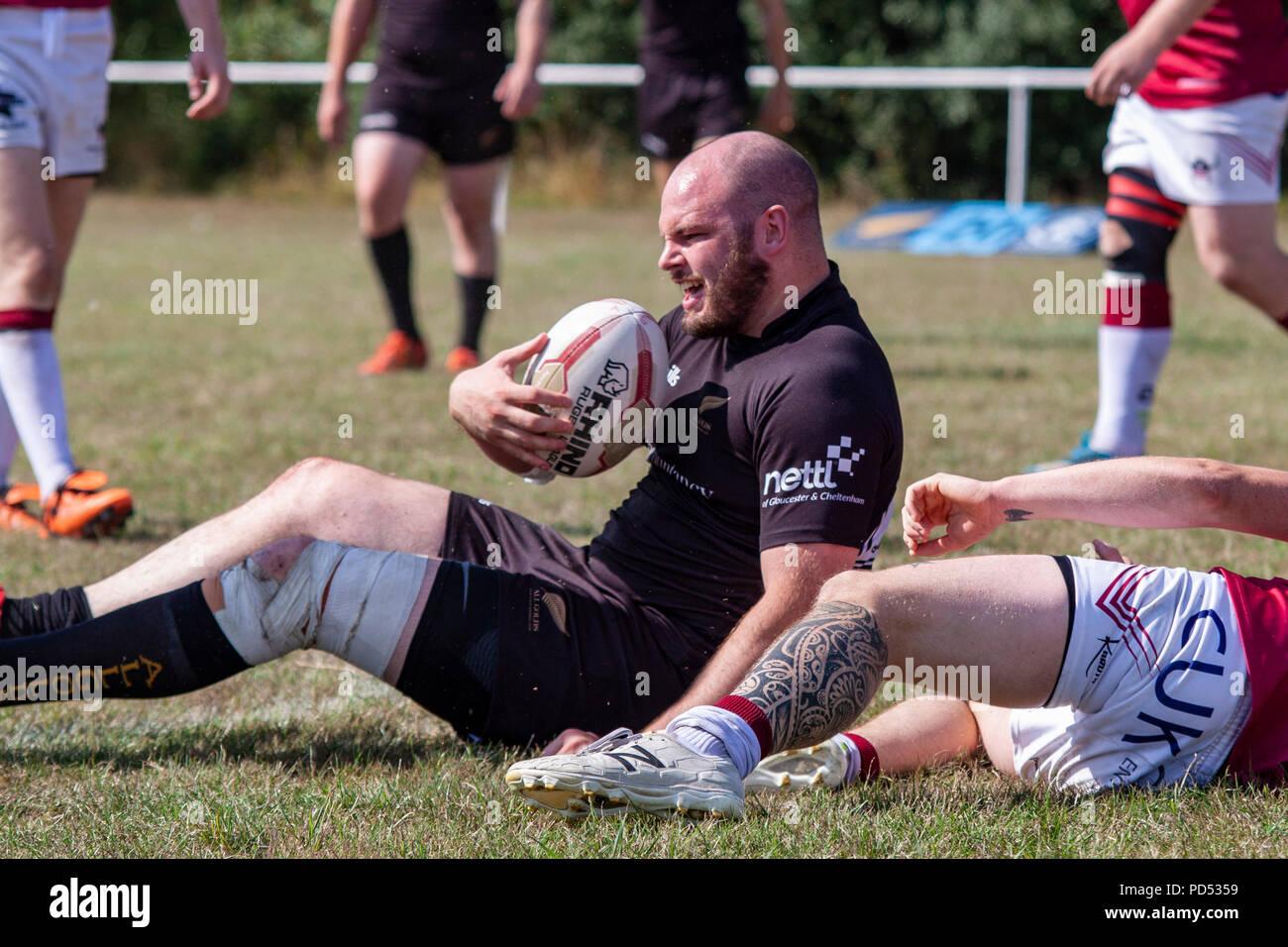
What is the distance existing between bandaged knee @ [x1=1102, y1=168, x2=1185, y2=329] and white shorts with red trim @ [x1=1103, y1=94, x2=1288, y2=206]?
65 mm

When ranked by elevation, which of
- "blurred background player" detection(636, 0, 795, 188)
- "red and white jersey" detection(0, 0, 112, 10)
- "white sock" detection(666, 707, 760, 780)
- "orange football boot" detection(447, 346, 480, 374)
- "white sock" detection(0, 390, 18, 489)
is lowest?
"white sock" detection(666, 707, 760, 780)

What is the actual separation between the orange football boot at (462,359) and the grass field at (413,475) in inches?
6.2

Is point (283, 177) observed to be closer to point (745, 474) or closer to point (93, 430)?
point (93, 430)

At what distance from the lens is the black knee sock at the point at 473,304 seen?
761 cm

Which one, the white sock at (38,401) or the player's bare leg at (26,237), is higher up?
the player's bare leg at (26,237)

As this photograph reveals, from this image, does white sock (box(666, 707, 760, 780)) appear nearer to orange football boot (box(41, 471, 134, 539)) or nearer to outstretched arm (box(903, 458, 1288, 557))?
outstretched arm (box(903, 458, 1288, 557))

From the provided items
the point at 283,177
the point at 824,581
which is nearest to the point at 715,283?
the point at 824,581

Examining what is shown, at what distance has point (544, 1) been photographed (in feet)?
22.2

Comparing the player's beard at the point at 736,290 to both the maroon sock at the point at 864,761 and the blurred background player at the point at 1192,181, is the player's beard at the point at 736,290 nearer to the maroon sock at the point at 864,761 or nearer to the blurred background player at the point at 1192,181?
the maroon sock at the point at 864,761

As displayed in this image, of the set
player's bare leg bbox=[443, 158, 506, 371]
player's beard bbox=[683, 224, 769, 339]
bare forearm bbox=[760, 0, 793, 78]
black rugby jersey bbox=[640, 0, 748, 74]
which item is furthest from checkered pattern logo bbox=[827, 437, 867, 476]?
black rugby jersey bbox=[640, 0, 748, 74]

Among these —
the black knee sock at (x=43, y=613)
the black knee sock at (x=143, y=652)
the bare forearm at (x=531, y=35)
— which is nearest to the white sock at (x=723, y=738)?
the black knee sock at (x=143, y=652)

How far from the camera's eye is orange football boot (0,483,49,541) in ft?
15.2

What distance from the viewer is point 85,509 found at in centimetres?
452

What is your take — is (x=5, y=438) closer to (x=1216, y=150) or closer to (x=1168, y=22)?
(x=1168, y=22)
